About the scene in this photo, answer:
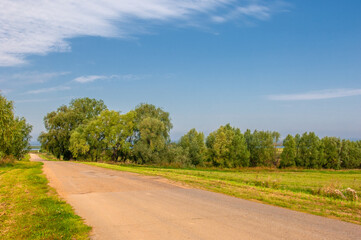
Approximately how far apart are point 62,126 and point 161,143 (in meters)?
31.0

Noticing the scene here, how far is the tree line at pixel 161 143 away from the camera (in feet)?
177

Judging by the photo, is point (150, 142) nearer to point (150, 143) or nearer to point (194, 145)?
point (150, 143)

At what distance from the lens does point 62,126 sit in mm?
67438

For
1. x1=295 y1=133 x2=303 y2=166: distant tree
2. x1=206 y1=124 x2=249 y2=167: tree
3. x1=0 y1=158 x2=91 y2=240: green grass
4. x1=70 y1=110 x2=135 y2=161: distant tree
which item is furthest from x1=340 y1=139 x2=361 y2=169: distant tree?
x1=0 y1=158 x2=91 y2=240: green grass

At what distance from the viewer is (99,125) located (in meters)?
56.3

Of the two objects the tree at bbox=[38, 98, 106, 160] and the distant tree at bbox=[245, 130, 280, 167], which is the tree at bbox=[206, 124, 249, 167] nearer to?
the distant tree at bbox=[245, 130, 280, 167]

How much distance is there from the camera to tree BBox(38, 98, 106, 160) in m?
65.7

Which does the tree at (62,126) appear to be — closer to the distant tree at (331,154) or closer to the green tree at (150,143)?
the green tree at (150,143)

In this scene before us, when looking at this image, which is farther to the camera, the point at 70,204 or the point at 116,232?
the point at 70,204

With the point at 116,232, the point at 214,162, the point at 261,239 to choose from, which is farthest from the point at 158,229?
the point at 214,162

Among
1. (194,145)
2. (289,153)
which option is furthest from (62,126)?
(289,153)

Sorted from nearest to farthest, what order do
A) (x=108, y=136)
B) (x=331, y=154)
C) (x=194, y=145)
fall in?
(x=108, y=136) → (x=194, y=145) → (x=331, y=154)

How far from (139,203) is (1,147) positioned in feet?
90.1

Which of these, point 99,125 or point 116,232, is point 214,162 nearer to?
point 99,125
